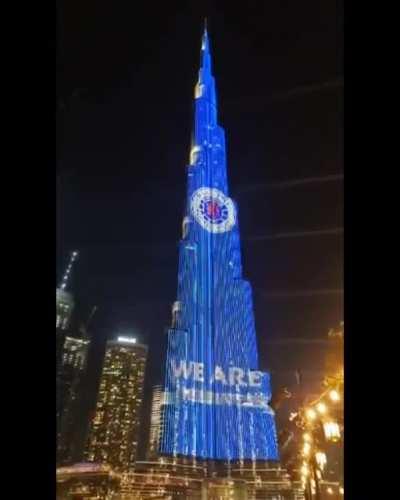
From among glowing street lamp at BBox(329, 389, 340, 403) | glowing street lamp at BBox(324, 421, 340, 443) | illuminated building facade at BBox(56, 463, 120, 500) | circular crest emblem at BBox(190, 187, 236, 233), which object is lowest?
illuminated building facade at BBox(56, 463, 120, 500)

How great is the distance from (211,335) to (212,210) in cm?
1100

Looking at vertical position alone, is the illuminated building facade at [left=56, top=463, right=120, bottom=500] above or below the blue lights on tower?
below

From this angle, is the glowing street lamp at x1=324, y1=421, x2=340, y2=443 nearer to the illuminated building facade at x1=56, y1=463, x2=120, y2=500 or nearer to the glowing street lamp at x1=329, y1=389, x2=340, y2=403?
the glowing street lamp at x1=329, y1=389, x2=340, y2=403

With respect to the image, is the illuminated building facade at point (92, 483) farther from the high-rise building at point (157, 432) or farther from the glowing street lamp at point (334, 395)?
the glowing street lamp at point (334, 395)

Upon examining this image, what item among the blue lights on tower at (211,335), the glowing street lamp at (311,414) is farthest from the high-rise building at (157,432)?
the glowing street lamp at (311,414)

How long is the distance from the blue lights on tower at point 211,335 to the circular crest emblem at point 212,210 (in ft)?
0.29

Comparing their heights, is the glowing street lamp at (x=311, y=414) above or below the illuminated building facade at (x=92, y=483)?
above

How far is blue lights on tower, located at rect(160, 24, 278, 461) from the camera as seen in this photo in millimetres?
35500

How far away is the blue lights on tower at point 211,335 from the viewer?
35500 mm

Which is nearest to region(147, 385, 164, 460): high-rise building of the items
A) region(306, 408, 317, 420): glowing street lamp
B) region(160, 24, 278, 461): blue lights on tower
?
region(160, 24, 278, 461): blue lights on tower

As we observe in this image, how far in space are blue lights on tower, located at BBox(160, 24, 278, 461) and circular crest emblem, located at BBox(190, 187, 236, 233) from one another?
9 cm
